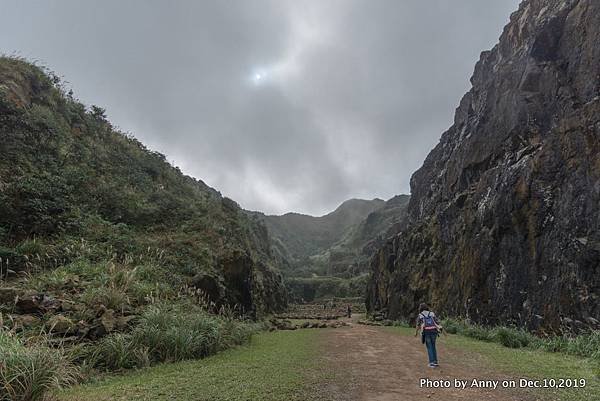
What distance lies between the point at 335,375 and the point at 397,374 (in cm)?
149

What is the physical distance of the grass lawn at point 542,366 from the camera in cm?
670

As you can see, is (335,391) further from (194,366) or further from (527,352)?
(527,352)

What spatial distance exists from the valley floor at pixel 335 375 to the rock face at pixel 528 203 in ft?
12.7

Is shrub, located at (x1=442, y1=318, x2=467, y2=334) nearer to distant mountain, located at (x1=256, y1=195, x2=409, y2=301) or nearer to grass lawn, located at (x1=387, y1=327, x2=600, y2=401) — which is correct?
grass lawn, located at (x1=387, y1=327, x2=600, y2=401)

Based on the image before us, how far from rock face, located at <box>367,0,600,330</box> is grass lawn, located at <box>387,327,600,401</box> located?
254 centimetres

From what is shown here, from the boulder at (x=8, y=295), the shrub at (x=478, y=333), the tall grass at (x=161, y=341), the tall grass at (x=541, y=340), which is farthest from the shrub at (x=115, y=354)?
the shrub at (x=478, y=333)

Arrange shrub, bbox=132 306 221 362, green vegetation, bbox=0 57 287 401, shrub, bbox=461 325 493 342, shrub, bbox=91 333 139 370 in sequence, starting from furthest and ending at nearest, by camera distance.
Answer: shrub, bbox=461 325 493 342 → shrub, bbox=132 306 221 362 → green vegetation, bbox=0 57 287 401 → shrub, bbox=91 333 139 370

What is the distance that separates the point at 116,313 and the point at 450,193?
3107 cm

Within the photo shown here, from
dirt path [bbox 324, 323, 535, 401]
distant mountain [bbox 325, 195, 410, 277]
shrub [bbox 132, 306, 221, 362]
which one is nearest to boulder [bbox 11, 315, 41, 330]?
shrub [bbox 132, 306, 221, 362]

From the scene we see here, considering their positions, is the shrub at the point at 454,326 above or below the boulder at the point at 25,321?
below

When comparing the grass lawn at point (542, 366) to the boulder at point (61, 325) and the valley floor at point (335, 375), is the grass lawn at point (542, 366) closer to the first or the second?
the valley floor at point (335, 375)

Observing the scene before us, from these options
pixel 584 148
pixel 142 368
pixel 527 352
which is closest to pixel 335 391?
pixel 142 368

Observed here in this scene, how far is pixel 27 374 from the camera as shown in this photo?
486 cm

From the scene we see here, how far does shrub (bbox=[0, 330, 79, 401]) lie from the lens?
4.68m
